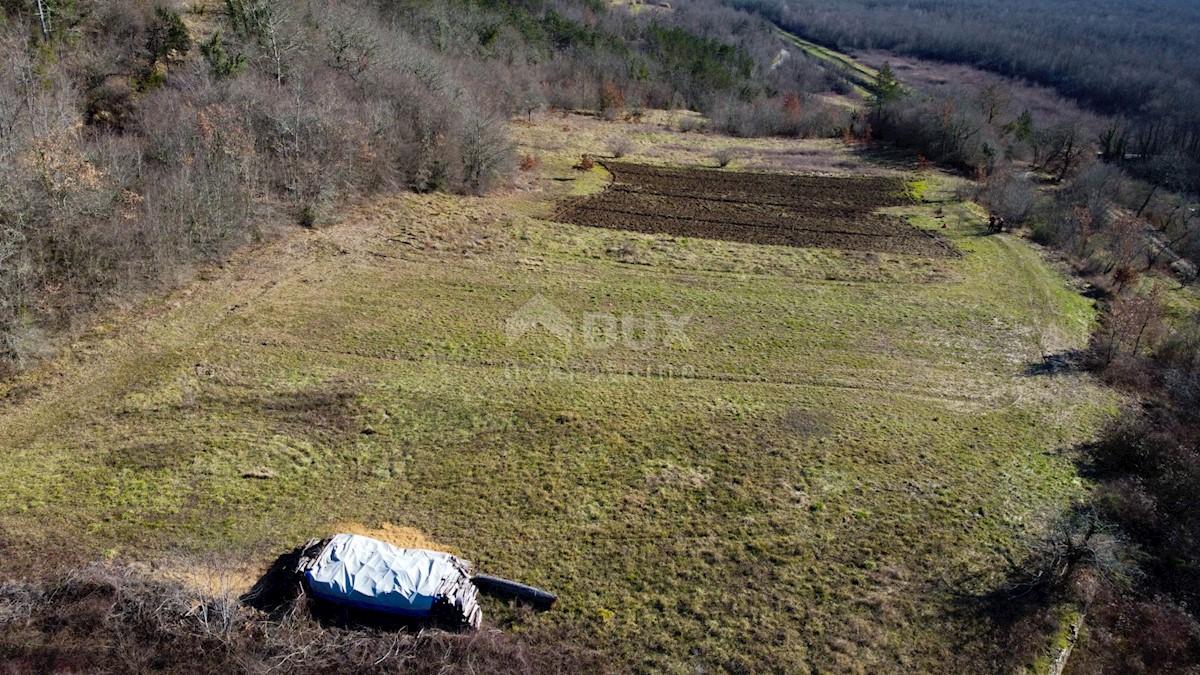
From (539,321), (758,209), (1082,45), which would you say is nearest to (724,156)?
(758,209)

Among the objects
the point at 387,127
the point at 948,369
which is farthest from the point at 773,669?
the point at 387,127

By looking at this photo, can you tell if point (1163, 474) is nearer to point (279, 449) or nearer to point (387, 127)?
point (279, 449)

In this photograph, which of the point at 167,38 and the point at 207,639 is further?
the point at 167,38

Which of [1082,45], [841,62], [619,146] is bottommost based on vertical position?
[619,146]

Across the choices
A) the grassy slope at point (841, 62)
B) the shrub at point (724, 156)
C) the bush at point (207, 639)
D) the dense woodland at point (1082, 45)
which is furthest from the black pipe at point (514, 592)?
the grassy slope at point (841, 62)

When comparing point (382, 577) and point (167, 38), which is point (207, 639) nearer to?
point (382, 577)

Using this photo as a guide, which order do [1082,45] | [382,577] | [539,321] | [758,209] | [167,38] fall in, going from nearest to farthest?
1. [382,577]
2. [539,321]
3. [167,38]
4. [758,209]
5. [1082,45]
